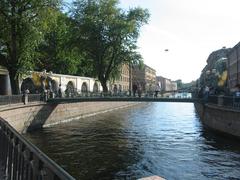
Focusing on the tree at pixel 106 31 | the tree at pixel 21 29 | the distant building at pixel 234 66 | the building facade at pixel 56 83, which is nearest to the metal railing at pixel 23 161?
the tree at pixel 21 29

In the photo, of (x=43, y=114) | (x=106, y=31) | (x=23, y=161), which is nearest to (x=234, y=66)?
(x=106, y=31)

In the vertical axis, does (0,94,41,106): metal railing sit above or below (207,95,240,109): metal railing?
above

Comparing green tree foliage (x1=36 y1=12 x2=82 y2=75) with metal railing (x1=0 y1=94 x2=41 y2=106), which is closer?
metal railing (x1=0 y1=94 x2=41 y2=106)

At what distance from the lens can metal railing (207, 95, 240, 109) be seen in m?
26.5

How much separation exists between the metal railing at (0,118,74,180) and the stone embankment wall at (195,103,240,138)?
19.2m

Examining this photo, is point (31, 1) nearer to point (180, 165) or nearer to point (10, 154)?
point (180, 165)

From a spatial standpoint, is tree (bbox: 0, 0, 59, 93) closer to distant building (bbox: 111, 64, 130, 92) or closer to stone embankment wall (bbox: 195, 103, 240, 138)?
stone embankment wall (bbox: 195, 103, 240, 138)

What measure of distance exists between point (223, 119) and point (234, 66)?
4422 cm

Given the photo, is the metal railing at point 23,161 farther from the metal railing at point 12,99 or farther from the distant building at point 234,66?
the distant building at point 234,66

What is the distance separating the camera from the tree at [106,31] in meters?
52.1

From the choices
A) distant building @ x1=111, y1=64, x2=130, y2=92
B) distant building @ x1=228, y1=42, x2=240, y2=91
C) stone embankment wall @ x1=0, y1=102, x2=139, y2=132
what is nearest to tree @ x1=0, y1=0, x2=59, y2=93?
stone embankment wall @ x1=0, y1=102, x2=139, y2=132

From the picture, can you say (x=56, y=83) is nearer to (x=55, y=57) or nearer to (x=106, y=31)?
(x=55, y=57)

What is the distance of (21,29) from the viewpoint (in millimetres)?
34688

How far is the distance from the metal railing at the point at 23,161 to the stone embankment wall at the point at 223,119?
19.2m
